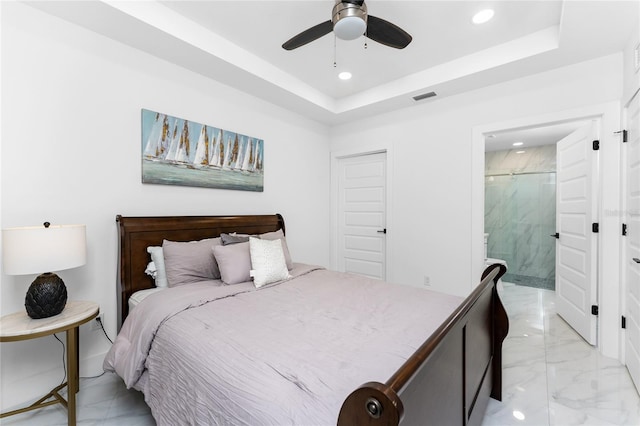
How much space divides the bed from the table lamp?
1.43ft

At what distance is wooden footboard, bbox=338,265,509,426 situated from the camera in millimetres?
632

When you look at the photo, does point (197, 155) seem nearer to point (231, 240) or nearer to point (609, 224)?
point (231, 240)

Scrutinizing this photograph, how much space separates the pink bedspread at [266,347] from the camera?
→ 101 centimetres

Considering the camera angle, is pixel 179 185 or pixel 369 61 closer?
pixel 179 185

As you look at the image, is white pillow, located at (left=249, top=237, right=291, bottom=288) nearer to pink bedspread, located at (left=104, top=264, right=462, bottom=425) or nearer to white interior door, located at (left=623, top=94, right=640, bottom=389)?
pink bedspread, located at (left=104, top=264, right=462, bottom=425)

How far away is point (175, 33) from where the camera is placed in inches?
89.9

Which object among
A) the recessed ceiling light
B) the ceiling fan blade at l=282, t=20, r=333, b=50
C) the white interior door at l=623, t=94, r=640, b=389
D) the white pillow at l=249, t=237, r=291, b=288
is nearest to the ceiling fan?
the ceiling fan blade at l=282, t=20, r=333, b=50

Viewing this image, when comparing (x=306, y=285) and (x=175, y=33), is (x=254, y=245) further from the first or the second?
(x=175, y=33)

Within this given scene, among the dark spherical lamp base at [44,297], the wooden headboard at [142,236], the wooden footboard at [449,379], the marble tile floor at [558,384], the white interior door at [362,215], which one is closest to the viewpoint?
the wooden footboard at [449,379]

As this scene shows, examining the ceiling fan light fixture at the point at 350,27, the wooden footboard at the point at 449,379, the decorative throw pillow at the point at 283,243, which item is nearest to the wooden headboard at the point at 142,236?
the decorative throw pillow at the point at 283,243

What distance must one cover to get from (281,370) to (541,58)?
320cm

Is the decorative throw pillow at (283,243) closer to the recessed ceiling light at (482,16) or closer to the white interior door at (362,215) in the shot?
the white interior door at (362,215)

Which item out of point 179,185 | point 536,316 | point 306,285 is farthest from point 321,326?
point 536,316

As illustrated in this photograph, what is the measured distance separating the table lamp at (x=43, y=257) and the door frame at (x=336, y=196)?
314cm
